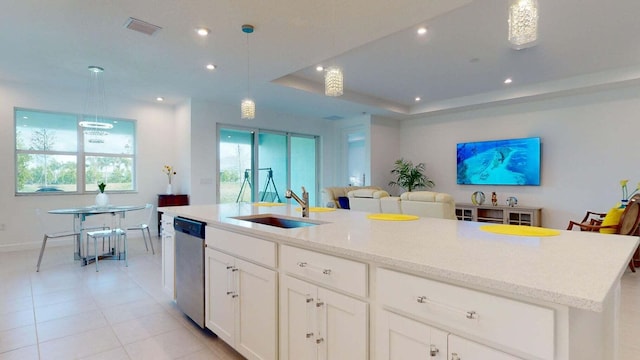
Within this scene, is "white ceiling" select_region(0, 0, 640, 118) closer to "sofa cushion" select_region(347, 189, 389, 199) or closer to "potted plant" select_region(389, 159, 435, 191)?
"sofa cushion" select_region(347, 189, 389, 199)

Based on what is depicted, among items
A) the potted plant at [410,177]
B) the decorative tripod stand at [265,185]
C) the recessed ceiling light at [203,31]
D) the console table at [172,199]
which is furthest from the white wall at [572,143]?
the console table at [172,199]

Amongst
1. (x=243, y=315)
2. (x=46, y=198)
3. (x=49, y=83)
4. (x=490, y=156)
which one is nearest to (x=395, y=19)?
(x=243, y=315)

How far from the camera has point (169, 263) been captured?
280cm

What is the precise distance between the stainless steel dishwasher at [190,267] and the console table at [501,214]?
5.41 metres

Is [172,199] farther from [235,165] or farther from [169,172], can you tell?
[235,165]

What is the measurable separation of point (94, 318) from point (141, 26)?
2.66 meters

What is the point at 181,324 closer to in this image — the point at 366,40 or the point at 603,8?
the point at 366,40

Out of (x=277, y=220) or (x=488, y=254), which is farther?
(x=277, y=220)

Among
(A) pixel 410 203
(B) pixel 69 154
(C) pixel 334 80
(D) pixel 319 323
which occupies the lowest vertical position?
(D) pixel 319 323

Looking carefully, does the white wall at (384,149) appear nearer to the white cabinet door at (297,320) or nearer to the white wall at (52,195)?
the white wall at (52,195)

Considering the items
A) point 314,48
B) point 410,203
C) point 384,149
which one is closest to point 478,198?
point 384,149

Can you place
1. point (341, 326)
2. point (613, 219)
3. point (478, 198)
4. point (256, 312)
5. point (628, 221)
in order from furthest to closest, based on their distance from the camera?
1. point (478, 198)
2. point (613, 219)
3. point (628, 221)
4. point (256, 312)
5. point (341, 326)

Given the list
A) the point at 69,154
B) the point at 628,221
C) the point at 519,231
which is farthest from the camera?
the point at 69,154

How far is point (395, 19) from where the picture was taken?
2.86 meters
